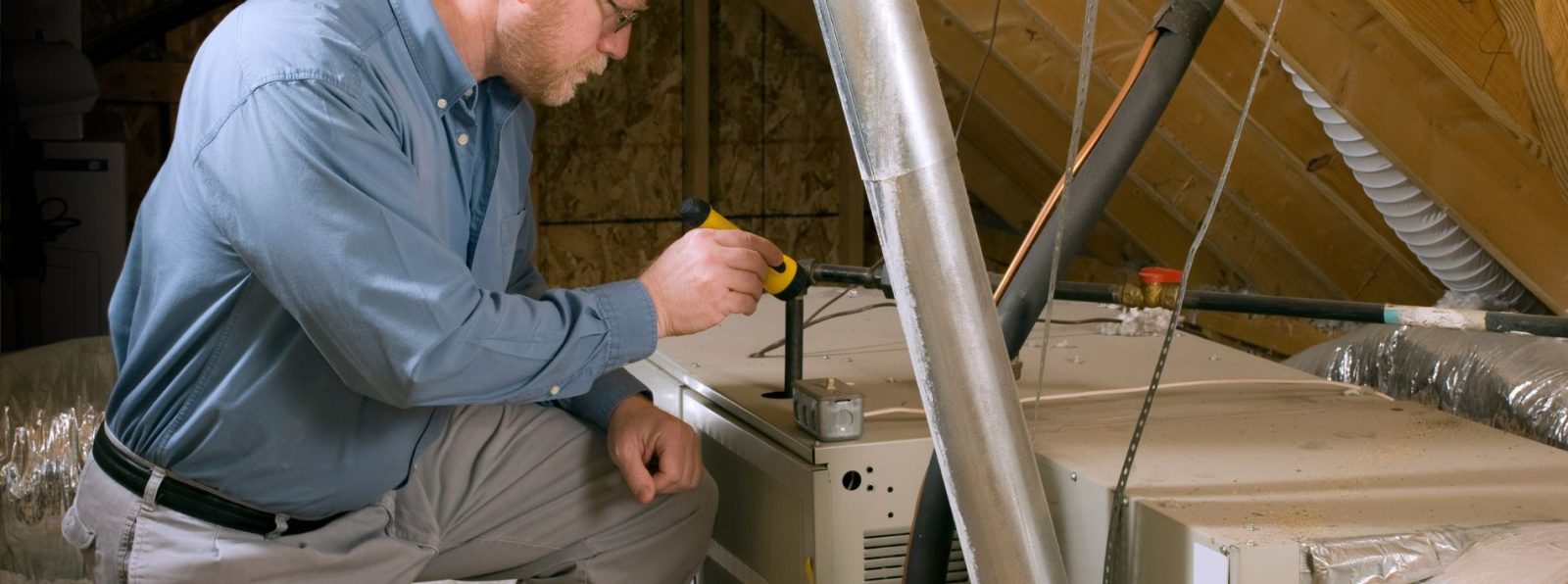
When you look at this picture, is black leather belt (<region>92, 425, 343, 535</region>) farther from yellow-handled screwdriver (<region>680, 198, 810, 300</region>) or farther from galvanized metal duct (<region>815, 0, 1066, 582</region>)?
galvanized metal duct (<region>815, 0, 1066, 582</region>)

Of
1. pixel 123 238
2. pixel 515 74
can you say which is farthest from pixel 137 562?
pixel 123 238

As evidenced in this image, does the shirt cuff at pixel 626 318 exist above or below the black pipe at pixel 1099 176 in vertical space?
below

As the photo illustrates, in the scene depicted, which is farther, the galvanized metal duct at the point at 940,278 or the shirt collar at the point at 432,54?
the shirt collar at the point at 432,54

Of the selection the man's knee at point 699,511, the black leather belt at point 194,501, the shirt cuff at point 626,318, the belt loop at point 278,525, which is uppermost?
the shirt cuff at point 626,318

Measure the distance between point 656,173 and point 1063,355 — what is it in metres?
2.90

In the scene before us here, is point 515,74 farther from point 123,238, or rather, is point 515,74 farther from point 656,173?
point 656,173

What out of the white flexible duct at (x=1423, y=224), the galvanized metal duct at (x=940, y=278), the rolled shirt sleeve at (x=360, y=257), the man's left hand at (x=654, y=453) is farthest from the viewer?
the white flexible duct at (x=1423, y=224)

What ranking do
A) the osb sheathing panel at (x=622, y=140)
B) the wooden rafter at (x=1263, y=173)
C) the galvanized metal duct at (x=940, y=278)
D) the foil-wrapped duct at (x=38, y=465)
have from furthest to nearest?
1. the osb sheathing panel at (x=622, y=140)
2. the wooden rafter at (x=1263, y=173)
3. the foil-wrapped duct at (x=38, y=465)
4. the galvanized metal duct at (x=940, y=278)

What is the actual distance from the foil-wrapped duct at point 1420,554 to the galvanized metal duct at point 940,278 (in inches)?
10.0

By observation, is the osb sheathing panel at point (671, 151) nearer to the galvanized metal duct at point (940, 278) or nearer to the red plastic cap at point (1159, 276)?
the red plastic cap at point (1159, 276)

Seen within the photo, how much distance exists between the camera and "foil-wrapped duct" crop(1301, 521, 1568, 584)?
964mm

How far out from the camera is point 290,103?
1.12 metres

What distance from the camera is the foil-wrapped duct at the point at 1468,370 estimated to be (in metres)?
1.80

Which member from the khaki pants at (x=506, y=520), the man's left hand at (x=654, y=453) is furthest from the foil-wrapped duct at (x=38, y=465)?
the man's left hand at (x=654, y=453)
